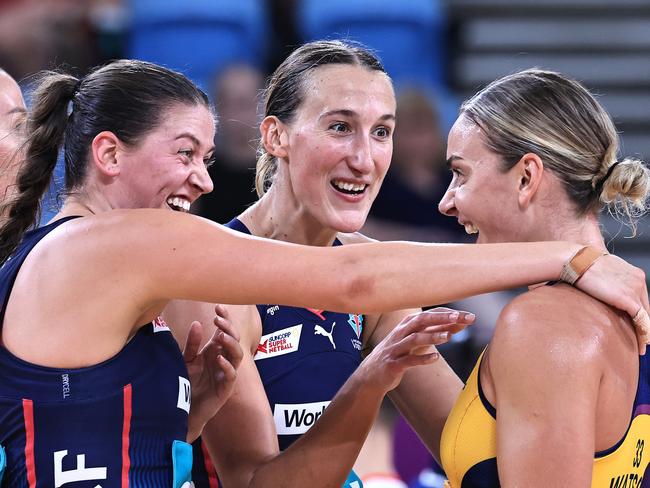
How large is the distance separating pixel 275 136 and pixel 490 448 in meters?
1.27

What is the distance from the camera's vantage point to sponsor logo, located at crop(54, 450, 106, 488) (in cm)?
243

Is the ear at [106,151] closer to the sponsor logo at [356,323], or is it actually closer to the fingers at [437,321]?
the fingers at [437,321]

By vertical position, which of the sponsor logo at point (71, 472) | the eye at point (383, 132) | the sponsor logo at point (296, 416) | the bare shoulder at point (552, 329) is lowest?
the sponsor logo at point (296, 416)

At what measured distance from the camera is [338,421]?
2.92 meters

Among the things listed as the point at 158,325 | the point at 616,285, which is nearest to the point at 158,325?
the point at 158,325

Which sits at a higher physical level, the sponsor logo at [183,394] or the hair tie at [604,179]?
the hair tie at [604,179]

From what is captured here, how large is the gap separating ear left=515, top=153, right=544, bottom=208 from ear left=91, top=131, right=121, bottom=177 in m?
0.99

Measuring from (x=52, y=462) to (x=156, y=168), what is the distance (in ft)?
2.42

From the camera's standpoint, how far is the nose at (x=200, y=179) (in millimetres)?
2744

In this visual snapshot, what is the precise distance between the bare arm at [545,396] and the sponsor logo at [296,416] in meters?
0.78

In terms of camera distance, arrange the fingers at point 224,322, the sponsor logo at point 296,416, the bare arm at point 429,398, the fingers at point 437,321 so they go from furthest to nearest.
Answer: the bare arm at point 429,398, the sponsor logo at point 296,416, the fingers at point 224,322, the fingers at point 437,321

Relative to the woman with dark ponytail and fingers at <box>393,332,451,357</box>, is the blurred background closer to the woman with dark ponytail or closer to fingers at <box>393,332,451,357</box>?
fingers at <box>393,332,451,357</box>

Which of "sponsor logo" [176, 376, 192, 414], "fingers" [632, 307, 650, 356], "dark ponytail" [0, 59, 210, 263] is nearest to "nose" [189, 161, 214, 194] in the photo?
"dark ponytail" [0, 59, 210, 263]

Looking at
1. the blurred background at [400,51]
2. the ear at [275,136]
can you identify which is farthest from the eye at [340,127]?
the blurred background at [400,51]
